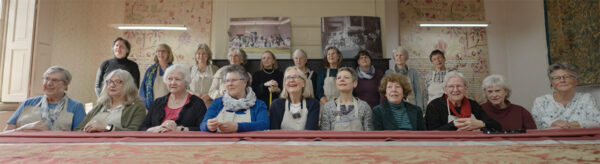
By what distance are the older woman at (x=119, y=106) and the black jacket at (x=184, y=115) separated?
0.06 meters

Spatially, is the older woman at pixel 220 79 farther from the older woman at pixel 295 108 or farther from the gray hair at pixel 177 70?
the older woman at pixel 295 108

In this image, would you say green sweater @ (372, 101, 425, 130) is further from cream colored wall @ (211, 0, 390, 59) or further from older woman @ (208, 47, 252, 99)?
cream colored wall @ (211, 0, 390, 59)

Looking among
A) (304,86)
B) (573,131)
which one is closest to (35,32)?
(304,86)

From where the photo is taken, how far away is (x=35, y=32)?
4363 mm

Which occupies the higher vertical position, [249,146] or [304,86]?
[304,86]

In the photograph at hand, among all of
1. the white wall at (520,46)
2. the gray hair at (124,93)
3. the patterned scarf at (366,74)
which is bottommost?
the gray hair at (124,93)

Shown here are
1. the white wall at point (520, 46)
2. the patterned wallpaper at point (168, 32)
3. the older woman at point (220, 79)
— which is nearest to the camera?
the older woman at point (220, 79)

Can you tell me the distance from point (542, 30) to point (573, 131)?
169 inches

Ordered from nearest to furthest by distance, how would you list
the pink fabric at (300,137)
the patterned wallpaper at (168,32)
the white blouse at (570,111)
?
the pink fabric at (300,137), the white blouse at (570,111), the patterned wallpaper at (168,32)

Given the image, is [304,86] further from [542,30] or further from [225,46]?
[542,30]

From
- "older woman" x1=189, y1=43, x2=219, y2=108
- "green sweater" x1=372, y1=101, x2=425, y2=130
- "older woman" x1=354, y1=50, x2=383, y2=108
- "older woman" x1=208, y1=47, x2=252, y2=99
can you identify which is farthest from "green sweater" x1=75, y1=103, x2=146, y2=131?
"older woman" x1=354, y1=50, x2=383, y2=108

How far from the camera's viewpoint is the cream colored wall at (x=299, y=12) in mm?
5395

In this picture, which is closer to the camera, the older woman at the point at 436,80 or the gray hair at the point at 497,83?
the gray hair at the point at 497,83

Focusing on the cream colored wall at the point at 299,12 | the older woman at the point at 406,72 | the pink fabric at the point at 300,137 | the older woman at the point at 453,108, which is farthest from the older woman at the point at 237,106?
the cream colored wall at the point at 299,12
